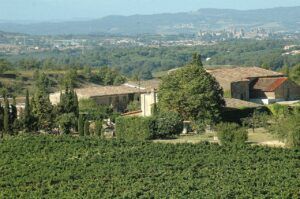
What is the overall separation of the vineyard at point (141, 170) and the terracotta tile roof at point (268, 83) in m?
21.6

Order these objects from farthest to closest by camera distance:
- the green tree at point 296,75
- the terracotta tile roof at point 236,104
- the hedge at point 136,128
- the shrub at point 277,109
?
the green tree at point 296,75 → the terracotta tile roof at point 236,104 → the shrub at point 277,109 → the hedge at point 136,128

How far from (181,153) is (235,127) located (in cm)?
630

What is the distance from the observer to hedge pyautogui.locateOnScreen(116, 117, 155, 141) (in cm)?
4128

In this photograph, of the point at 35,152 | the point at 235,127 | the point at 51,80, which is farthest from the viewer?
the point at 51,80

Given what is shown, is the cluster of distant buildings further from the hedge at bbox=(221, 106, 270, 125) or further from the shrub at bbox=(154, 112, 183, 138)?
the shrub at bbox=(154, 112, 183, 138)

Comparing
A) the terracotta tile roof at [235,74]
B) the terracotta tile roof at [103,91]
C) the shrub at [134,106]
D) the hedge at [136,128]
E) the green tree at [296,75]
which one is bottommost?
the shrub at [134,106]

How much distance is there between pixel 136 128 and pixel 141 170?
1286 centimetres

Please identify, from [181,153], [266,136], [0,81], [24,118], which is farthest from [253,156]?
[0,81]

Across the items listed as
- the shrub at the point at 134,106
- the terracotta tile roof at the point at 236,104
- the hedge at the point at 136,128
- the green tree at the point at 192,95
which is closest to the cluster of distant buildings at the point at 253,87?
the shrub at the point at 134,106

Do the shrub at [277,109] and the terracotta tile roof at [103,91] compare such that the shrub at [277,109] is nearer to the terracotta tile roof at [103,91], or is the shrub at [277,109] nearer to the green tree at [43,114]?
the green tree at [43,114]

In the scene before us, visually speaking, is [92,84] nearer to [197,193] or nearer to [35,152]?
[35,152]

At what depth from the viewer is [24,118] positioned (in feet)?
147

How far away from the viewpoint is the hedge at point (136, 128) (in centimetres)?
4128

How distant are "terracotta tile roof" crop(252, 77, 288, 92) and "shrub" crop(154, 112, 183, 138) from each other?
15.5 meters
